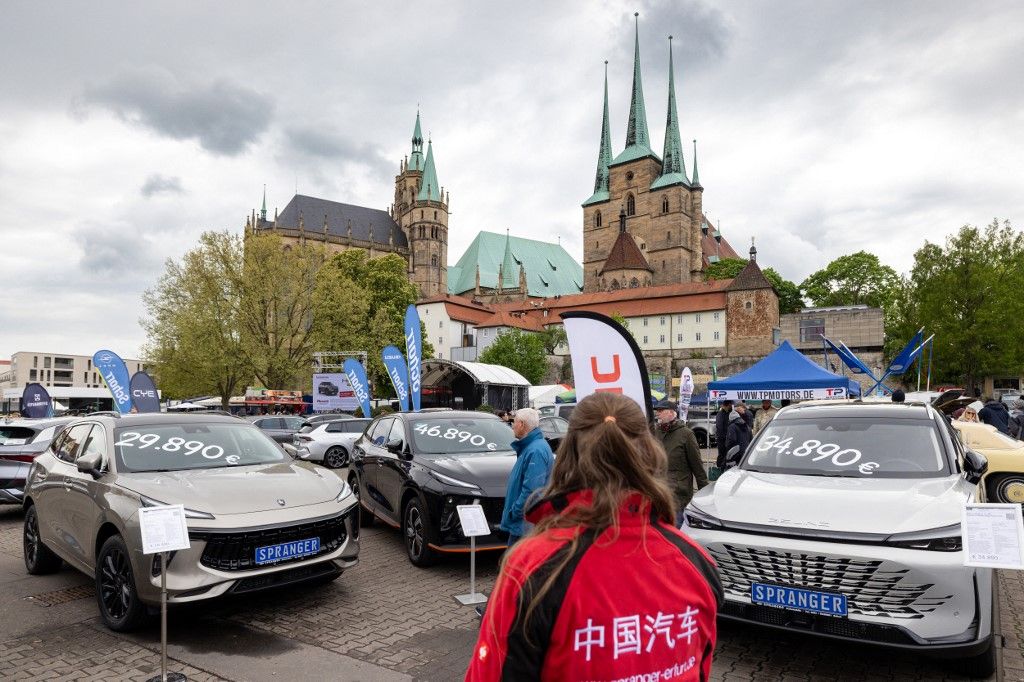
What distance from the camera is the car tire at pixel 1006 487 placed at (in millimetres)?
9812

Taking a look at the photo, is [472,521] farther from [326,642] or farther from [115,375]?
[115,375]

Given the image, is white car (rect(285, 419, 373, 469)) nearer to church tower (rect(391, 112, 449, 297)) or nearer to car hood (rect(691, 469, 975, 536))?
car hood (rect(691, 469, 975, 536))

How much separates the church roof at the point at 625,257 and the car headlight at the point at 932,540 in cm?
8430

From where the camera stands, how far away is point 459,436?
841 centimetres

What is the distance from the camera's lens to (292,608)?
580cm

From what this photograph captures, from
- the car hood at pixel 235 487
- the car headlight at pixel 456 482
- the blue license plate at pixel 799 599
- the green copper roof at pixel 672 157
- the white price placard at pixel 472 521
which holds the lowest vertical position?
the blue license plate at pixel 799 599

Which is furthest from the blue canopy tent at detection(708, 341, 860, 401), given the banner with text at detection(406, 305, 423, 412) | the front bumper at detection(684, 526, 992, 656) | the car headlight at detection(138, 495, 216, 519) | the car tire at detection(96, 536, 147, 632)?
the car tire at detection(96, 536, 147, 632)

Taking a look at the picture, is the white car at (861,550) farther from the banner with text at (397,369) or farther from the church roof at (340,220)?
the church roof at (340,220)

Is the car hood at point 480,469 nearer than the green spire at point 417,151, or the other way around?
the car hood at point 480,469

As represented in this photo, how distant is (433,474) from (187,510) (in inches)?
106

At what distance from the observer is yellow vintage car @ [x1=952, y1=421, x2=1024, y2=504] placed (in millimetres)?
9875

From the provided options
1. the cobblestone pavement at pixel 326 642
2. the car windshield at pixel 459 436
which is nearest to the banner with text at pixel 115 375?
the cobblestone pavement at pixel 326 642

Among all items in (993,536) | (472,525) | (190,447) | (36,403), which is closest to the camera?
(993,536)

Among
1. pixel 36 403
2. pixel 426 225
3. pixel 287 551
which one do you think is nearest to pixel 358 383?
pixel 36 403
